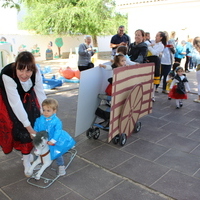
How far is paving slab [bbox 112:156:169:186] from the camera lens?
3.26 metres

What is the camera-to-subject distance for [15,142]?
3137 mm

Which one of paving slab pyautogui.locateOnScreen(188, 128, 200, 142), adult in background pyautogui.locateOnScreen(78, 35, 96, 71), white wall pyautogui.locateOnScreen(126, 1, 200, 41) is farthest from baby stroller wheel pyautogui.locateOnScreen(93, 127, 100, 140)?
white wall pyautogui.locateOnScreen(126, 1, 200, 41)

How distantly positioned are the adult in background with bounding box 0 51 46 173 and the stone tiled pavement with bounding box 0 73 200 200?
1.56ft

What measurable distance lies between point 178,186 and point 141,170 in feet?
1.79

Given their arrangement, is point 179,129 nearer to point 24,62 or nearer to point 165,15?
point 24,62

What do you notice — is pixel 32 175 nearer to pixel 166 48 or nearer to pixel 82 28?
pixel 166 48

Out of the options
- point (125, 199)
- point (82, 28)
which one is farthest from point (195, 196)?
point (82, 28)

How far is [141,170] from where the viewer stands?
136 inches

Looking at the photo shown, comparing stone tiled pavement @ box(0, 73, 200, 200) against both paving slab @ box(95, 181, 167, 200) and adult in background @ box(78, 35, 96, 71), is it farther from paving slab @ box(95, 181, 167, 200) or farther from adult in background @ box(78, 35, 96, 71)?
adult in background @ box(78, 35, 96, 71)

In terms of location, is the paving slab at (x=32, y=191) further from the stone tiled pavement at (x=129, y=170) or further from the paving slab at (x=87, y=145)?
the paving slab at (x=87, y=145)

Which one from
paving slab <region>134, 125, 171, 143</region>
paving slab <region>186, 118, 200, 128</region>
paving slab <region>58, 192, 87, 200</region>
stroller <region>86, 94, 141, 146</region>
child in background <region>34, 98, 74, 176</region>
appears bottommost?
paving slab <region>58, 192, 87, 200</region>

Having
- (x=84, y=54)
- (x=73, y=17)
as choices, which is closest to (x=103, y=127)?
(x=84, y=54)

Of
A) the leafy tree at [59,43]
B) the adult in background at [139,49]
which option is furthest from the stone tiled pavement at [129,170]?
the leafy tree at [59,43]

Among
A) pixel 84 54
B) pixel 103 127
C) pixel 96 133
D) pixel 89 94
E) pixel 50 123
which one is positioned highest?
pixel 84 54
